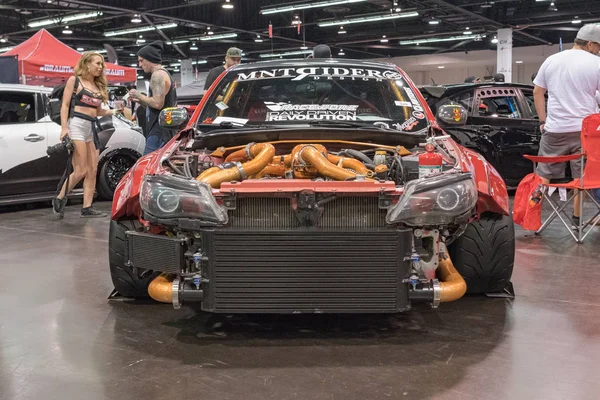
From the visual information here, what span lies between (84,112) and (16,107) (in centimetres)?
126

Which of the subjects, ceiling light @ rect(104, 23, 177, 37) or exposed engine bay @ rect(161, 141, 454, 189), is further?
ceiling light @ rect(104, 23, 177, 37)

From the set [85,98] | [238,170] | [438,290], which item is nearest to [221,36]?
Answer: [85,98]

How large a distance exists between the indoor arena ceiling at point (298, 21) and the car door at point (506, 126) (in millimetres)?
10646

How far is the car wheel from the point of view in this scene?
8.18 m

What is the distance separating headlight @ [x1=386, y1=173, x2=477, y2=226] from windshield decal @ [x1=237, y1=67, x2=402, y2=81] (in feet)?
4.66

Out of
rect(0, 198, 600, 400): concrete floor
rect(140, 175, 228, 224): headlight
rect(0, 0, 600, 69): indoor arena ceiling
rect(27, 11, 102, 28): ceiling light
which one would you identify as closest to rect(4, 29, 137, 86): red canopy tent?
rect(0, 0, 600, 69): indoor arena ceiling

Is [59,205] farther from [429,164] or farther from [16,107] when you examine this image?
[429,164]

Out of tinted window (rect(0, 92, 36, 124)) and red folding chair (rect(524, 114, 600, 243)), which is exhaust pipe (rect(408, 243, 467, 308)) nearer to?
red folding chair (rect(524, 114, 600, 243))

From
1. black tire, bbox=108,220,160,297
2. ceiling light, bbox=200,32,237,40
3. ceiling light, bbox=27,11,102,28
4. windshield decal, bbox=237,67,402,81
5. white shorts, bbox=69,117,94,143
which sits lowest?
black tire, bbox=108,220,160,297

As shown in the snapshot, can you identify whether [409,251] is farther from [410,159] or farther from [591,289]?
[591,289]

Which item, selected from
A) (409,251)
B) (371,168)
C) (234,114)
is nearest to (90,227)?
(234,114)

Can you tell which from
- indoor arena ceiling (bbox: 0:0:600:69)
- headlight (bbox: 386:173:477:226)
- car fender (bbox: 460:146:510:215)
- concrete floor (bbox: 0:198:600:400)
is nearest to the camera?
concrete floor (bbox: 0:198:600:400)

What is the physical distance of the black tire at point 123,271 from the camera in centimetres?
353

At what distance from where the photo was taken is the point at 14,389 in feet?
8.39
